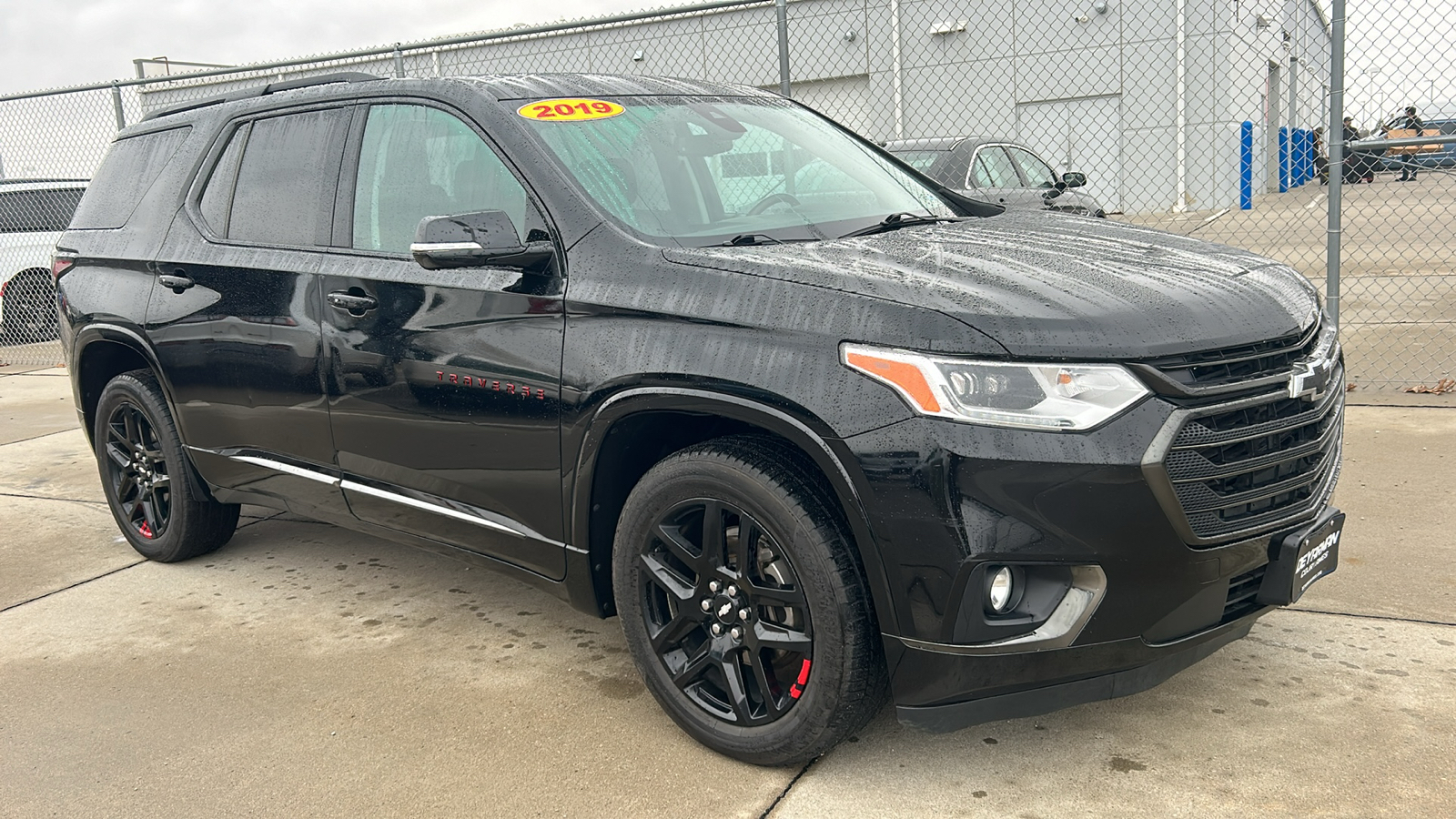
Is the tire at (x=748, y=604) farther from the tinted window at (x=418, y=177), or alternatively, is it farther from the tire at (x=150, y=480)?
the tire at (x=150, y=480)

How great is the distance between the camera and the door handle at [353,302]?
364 cm

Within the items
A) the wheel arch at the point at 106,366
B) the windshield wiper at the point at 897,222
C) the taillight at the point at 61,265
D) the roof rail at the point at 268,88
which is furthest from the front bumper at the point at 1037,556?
the taillight at the point at 61,265

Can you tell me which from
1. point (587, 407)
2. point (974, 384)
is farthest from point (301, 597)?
point (974, 384)

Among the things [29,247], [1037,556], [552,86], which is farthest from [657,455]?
[29,247]

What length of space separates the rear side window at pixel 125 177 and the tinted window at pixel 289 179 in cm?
59

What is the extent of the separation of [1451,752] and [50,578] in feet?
16.2

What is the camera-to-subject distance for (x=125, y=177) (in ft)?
16.1

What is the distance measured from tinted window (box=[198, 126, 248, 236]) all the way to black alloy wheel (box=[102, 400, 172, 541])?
0.94 meters

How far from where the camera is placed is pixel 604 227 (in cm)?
318

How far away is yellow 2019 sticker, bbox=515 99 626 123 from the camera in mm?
3533

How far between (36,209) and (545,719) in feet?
35.7

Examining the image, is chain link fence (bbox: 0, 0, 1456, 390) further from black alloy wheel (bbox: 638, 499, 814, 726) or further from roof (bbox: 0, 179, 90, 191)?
black alloy wheel (bbox: 638, 499, 814, 726)

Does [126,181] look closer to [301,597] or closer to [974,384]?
[301,597]

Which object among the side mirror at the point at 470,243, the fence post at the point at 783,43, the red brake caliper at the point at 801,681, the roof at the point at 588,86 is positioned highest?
the fence post at the point at 783,43
